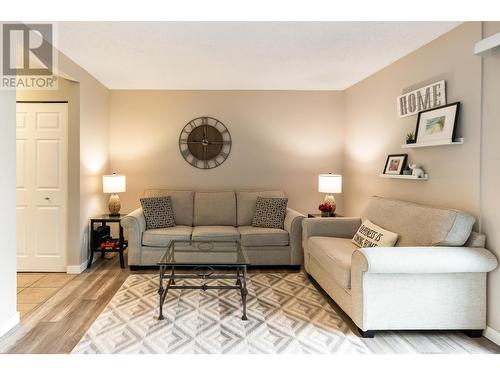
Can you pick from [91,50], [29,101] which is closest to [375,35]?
[91,50]

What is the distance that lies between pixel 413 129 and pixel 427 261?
5.01 ft

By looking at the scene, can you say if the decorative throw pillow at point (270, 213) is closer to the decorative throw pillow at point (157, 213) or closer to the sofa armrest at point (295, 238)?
the sofa armrest at point (295, 238)

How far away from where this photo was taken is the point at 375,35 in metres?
2.83

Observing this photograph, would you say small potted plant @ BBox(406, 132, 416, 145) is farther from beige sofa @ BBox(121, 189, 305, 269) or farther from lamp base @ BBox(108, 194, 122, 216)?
lamp base @ BBox(108, 194, 122, 216)

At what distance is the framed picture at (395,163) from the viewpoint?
3.29 metres

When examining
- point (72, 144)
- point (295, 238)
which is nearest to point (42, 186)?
point (72, 144)

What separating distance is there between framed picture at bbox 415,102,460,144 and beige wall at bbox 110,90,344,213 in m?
1.95

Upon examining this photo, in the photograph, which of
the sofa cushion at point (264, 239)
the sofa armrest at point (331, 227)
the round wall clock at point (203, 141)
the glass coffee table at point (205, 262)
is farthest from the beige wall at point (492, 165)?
the round wall clock at point (203, 141)

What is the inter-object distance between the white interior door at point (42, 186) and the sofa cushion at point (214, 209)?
1.58 meters

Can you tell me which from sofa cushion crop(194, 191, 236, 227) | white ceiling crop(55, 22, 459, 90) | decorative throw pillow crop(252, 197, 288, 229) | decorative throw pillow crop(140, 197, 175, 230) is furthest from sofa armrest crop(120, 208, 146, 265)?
white ceiling crop(55, 22, 459, 90)

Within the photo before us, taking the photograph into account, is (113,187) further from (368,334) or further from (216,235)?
(368,334)

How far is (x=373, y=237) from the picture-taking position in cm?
298
